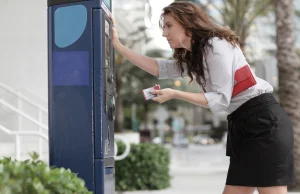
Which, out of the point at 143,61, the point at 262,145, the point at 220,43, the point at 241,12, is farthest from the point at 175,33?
the point at 241,12

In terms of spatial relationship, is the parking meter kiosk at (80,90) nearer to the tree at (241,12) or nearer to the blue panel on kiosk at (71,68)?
the blue panel on kiosk at (71,68)

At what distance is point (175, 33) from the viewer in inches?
127

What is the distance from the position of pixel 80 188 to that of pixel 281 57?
343 inches

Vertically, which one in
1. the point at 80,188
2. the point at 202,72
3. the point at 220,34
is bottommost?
the point at 80,188

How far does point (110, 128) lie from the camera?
11.6 ft

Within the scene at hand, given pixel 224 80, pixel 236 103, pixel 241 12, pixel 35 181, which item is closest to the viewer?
pixel 35 181

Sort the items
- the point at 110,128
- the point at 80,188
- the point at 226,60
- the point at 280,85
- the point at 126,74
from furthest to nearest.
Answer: the point at 126,74
the point at 280,85
the point at 110,128
the point at 226,60
the point at 80,188

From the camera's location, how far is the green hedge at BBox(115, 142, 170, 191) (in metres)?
10.7

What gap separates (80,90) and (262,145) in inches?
39.5

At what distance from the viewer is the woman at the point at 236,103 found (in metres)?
3.04

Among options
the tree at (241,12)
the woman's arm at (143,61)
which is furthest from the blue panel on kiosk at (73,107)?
the tree at (241,12)

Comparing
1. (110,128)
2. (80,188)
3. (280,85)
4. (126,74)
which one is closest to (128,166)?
(280,85)

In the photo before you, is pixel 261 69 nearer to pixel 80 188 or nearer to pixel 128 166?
pixel 128 166

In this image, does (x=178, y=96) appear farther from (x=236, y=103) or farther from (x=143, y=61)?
(x=143, y=61)
